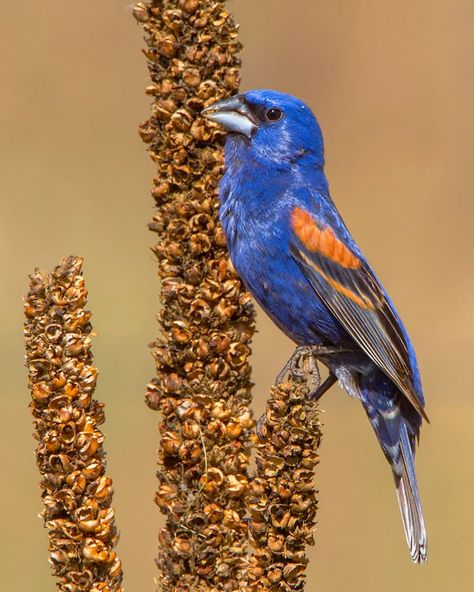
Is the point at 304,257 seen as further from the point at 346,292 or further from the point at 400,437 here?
the point at 400,437

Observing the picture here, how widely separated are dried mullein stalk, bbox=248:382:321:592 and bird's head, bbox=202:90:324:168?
5.11 ft

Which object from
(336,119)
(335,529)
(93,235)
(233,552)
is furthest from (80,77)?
(233,552)

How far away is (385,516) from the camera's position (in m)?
5.89

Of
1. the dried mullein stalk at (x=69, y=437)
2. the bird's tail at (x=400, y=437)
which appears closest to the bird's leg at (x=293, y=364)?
the bird's tail at (x=400, y=437)

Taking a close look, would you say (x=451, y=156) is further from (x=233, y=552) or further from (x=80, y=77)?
(x=233, y=552)

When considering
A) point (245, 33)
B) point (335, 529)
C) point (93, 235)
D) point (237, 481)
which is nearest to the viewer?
point (237, 481)

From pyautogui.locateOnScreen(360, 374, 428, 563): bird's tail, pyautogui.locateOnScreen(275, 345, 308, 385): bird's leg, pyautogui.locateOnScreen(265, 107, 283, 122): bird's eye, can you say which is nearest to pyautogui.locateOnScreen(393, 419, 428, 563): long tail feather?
pyautogui.locateOnScreen(360, 374, 428, 563): bird's tail

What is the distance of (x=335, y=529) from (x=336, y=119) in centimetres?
263

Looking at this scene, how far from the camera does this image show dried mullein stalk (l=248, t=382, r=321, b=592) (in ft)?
8.85

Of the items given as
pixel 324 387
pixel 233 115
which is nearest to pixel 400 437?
pixel 324 387

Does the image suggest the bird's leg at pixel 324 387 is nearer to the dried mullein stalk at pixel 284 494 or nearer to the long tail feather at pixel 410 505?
the long tail feather at pixel 410 505

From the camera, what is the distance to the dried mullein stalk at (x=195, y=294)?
9.65 feet

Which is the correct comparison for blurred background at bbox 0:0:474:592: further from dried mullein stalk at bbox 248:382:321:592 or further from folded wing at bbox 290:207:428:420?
dried mullein stalk at bbox 248:382:321:592

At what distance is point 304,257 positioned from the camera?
4234 mm
